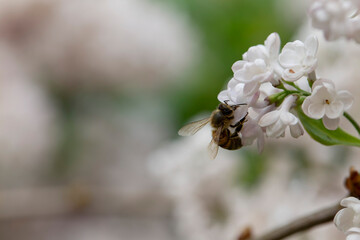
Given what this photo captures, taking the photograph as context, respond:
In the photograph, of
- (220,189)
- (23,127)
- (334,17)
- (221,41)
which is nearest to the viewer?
(334,17)

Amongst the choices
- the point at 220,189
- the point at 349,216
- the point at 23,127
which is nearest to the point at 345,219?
the point at 349,216

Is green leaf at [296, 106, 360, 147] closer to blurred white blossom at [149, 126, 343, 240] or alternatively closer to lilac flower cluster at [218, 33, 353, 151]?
lilac flower cluster at [218, 33, 353, 151]

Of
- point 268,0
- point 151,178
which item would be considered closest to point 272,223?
point 151,178

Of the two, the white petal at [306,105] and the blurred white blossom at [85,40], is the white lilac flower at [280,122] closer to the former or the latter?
the white petal at [306,105]

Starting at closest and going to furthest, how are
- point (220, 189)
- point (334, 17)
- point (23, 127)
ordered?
point (334, 17) < point (220, 189) < point (23, 127)

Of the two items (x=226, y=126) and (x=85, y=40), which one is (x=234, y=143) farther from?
(x=85, y=40)
